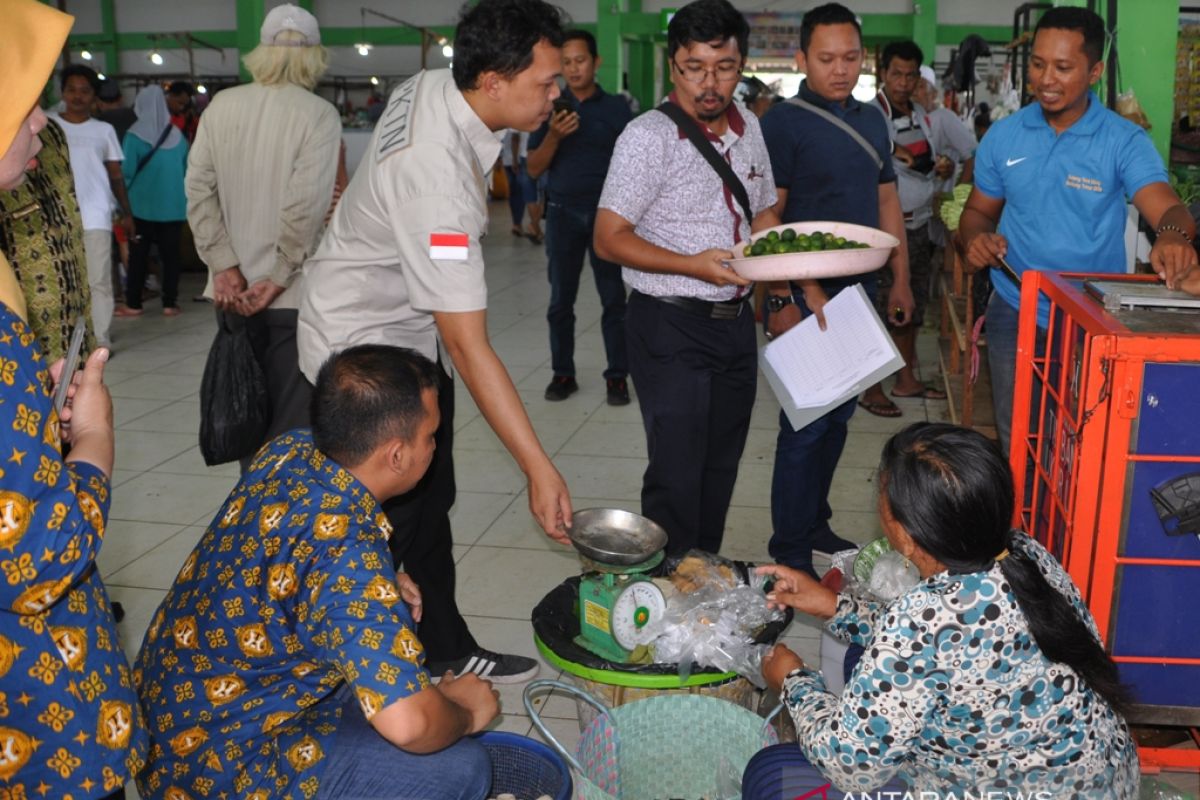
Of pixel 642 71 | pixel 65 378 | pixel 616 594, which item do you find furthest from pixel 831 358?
pixel 642 71

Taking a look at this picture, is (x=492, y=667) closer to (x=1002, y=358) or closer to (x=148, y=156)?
(x=1002, y=358)

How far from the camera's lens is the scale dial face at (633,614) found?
2.35 m

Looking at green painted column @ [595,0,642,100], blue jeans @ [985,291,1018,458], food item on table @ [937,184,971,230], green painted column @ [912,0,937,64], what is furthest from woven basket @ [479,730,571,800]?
green painted column @ [912,0,937,64]

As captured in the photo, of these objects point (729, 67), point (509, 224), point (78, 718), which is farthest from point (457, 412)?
point (509, 224)

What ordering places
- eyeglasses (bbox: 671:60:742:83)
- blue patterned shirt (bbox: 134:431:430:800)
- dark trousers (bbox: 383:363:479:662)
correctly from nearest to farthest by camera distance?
blue patterned shirt (bbox: 134:431:430:800) → dark trousers (bbox: 383:363:479:662) → eyeglasses (bbox: 671:60:742:83)

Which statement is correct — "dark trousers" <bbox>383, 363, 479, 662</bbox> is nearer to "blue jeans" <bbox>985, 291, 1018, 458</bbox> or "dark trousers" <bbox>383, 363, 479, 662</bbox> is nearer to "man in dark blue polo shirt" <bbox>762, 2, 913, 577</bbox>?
"man in dark blue polo shirt" <bbox>762, 2, 913, 577</bbox>

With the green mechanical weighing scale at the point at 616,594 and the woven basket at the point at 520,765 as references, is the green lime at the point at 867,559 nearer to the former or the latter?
the green mechanical weighing scale at the point at 616,594

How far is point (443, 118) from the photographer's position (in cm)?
239

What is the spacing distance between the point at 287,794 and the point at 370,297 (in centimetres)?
113

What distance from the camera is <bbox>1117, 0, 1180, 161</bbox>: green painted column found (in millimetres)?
4219

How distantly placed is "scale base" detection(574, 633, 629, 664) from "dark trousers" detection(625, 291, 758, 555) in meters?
0.72

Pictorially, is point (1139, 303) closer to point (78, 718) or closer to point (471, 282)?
point (471, 282)

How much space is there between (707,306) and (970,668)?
5.43 feet

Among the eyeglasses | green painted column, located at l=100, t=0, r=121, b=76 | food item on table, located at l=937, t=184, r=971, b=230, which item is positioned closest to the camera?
the eyeglasses
